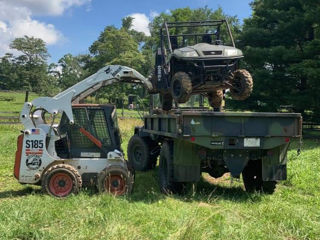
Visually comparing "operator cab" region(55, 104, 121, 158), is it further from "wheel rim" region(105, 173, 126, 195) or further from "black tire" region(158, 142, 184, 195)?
"black tire" region(158, 142, 184, 195)

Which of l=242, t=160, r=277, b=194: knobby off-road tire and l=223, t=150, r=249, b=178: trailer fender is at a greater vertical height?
l=223, t=150, r=249, b=178: trailer fender

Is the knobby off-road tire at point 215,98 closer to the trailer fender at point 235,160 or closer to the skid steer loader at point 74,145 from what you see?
the skid steer loader at point 74,145

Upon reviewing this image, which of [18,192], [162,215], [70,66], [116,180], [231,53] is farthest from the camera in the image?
[70,66]

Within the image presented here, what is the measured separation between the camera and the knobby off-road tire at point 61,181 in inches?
255

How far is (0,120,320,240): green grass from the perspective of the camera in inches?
171

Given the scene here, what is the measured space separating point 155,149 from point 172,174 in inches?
120

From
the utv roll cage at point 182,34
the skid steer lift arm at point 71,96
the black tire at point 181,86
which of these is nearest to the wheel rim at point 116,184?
the skid steer lift arm at point 71,96

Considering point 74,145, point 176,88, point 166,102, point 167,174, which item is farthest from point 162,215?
point 166,102

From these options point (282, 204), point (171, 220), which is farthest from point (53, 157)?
point (282, 204)

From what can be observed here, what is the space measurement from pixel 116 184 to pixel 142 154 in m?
2.96

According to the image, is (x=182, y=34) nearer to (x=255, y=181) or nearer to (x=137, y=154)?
(x=137, y=154)

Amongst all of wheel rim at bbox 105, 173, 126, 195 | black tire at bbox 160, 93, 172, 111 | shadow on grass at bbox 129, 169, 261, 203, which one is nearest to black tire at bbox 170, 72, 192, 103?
black tire at bbox 160, 93, 172, 111

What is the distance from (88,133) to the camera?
277 inches

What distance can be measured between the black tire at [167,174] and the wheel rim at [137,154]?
8.69 feet
